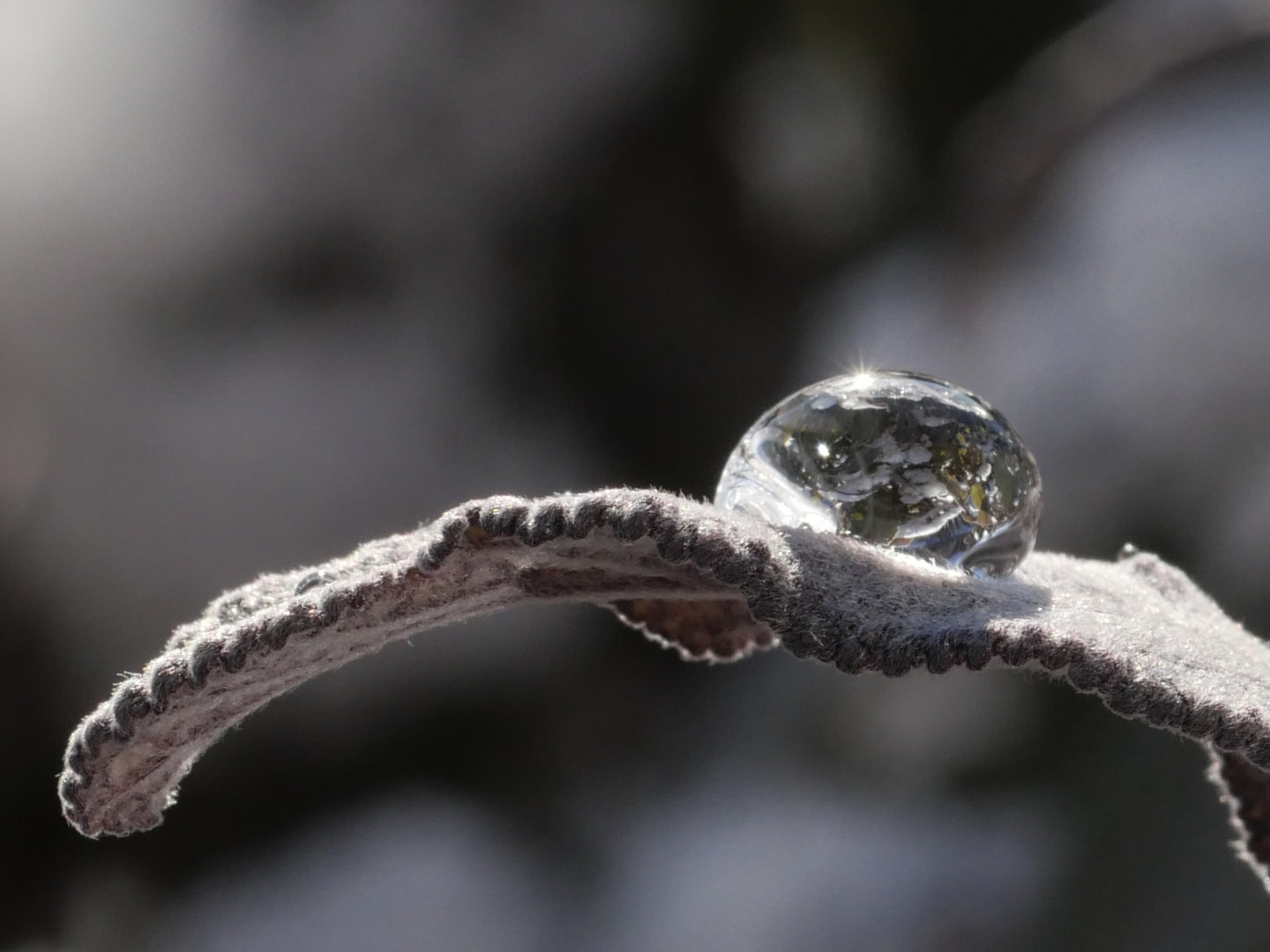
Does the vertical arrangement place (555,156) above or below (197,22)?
below

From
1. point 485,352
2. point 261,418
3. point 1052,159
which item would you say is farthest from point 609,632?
point 1052,159

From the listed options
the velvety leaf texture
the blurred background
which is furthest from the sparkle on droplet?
the blurred background

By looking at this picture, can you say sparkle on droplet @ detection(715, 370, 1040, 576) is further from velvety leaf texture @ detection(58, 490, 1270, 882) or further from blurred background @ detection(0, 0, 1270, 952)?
blurred background @ detection(0, 0, 1270, 952)

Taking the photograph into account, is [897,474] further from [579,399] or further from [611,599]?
[579,399]

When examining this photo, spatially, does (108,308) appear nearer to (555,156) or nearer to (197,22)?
(197,22)

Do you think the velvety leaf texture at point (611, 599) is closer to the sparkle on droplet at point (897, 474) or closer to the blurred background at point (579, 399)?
the sparkle on droplet at point (897, 474)

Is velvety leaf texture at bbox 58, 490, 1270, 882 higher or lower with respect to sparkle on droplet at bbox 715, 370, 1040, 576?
lower

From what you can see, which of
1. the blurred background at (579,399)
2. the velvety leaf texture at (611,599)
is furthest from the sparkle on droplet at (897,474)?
the blurred background at (579,399)
